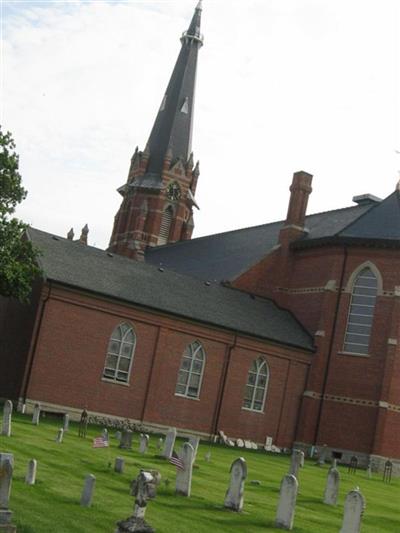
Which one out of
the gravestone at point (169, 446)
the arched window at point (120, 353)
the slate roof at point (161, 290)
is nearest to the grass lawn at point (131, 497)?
the gravestone at point (169, 446)

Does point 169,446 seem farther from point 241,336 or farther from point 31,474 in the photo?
point 241,336

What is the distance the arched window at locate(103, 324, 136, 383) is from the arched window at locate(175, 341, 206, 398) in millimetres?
2774

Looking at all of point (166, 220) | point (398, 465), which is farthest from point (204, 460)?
point (166, 220)

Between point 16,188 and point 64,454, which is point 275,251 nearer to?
point 16,188

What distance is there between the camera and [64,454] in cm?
2275

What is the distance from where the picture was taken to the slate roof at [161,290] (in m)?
38.7

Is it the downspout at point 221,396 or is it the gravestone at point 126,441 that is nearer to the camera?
the gravestone at point 126,441

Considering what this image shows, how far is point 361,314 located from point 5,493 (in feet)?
110

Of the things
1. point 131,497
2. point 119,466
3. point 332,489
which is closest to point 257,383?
point 332,489

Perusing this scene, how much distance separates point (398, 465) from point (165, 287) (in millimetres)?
13634

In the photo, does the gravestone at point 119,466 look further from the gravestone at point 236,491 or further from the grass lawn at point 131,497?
the gravestone at point 236,491

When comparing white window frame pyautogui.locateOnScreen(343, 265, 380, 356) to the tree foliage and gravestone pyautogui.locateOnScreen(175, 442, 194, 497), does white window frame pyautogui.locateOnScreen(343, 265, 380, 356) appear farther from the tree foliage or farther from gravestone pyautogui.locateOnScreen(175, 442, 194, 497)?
gravestone pyautogui.locateOnScreen(175, 442, 194, 497)

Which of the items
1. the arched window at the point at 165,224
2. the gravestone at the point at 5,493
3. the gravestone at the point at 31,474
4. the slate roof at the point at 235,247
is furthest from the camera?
the arched window at the point at 165,224

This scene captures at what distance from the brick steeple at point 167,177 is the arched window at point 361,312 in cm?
2836
